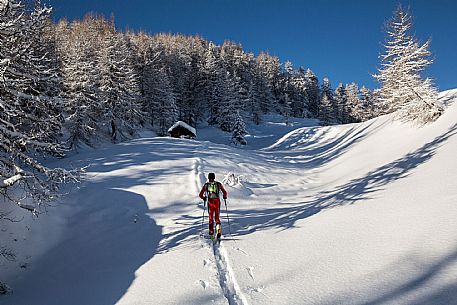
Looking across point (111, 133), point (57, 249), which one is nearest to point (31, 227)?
point (57, 249)

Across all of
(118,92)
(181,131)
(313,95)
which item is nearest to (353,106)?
(313,95)

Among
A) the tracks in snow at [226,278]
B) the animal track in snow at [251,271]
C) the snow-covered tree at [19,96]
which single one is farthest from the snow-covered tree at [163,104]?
the animal track in snow at [251,271]

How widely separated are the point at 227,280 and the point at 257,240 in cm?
251

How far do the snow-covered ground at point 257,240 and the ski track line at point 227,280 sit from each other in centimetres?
4

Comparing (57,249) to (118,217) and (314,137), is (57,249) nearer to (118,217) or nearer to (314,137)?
(118,217)

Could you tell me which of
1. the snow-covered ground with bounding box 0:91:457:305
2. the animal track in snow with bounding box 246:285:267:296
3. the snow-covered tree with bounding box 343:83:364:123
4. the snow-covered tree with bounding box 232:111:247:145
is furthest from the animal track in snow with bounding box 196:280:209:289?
the snow-covered tree with bounding box 343:83:364:123

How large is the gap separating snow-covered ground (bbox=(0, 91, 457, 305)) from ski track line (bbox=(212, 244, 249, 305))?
0.13ft

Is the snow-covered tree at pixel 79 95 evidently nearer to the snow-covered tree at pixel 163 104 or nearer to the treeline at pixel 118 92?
the treeline at pixel 118 92

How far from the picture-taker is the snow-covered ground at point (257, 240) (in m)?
5.42

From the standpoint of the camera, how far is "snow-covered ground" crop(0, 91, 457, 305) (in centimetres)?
542

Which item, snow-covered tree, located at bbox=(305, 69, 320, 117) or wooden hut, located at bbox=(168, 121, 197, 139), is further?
snow-covered tree, located at bbox=(305, 69, 320, 117)

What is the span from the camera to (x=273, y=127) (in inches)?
2525

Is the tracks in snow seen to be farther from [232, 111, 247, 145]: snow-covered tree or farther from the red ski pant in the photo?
[232, 111, 247, 145]: snow-covered tree

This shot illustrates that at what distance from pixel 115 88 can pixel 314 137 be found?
28308 mm
